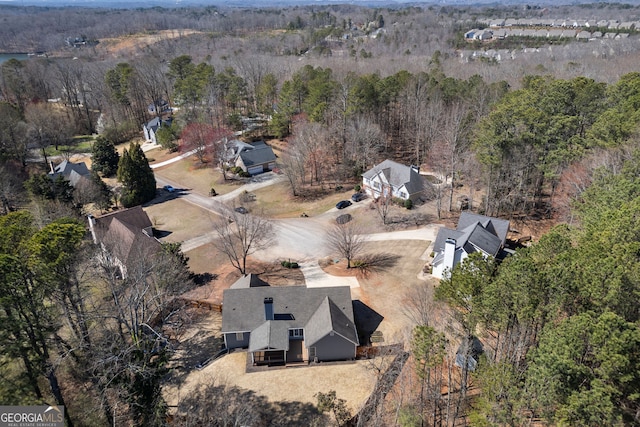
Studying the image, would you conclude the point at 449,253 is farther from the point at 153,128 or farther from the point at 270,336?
the point at 153,128

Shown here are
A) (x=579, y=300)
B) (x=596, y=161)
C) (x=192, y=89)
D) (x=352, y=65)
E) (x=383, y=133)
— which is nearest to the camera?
(x=579, y=300)

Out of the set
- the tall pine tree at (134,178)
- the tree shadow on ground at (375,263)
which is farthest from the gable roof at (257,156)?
the tree shadow on ground at (375,263)

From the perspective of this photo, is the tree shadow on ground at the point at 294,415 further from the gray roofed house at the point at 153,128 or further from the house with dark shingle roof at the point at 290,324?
the gray roofed house at the point at 153,128

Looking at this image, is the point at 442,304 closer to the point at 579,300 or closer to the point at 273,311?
the point at 579,300

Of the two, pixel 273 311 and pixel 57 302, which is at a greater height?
pixel 57 302

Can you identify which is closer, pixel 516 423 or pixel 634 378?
pixel 634 378

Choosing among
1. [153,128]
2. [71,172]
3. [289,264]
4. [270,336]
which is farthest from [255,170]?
[270,336]

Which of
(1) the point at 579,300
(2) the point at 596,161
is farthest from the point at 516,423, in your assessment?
(2) the point at 596,161
